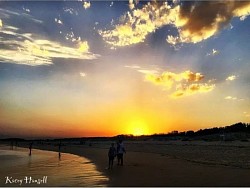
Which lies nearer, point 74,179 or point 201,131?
point 74,179

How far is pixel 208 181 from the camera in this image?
16484mm

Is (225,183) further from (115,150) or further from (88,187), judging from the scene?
(115,150)

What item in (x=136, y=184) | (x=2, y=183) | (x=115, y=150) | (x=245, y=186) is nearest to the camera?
(x=245, y=186)

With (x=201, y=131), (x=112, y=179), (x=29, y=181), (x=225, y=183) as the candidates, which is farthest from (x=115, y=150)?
(x=201, y=131)

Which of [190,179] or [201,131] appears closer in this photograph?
[190,179]

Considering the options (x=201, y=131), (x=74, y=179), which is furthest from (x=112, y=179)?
(x=201, y=131)

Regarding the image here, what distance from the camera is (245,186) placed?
14.9m

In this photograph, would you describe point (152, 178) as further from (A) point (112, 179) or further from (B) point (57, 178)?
(B) point (57, 178)

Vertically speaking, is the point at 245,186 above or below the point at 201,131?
below

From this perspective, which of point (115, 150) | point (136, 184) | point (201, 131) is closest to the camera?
point (136, 184)

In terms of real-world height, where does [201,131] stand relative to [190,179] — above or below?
above

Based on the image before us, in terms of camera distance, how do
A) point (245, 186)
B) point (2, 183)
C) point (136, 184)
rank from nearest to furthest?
point (245, 186) < point (136, 184) < point (2, 183)

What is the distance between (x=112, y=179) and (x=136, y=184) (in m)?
2.41

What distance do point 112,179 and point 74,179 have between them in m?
2.29
